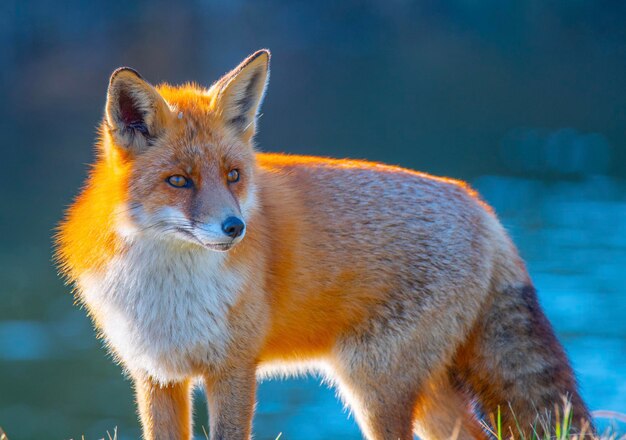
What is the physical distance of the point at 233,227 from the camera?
426 cm

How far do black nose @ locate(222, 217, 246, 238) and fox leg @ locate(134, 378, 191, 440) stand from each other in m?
0.98

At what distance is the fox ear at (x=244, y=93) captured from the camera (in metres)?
4.71

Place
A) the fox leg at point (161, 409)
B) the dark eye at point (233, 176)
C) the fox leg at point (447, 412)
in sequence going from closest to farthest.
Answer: the dark eye at point (233, 176) → the fox leg at point (161, 409) → the fox leg at point (447, 412)

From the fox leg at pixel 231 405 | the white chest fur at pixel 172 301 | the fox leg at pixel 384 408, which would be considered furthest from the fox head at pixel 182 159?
the fox leg at pixel 384 408

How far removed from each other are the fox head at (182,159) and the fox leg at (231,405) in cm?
69

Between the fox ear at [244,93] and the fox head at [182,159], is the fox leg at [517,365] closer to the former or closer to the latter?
the fox head at [182,159]

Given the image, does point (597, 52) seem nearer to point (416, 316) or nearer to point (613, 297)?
point (613, 297)

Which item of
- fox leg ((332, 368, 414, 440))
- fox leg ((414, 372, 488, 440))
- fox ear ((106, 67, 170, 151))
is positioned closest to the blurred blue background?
fox leg ((414, 372, 488, 440))

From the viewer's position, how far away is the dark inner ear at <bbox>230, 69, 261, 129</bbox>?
4.85 metres

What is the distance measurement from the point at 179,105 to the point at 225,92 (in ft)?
0.76

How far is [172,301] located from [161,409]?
22.8 inches

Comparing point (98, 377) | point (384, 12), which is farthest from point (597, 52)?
point (98, 377)

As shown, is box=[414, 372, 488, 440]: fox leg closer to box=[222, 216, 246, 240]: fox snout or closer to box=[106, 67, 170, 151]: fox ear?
box=[222, 216, 246, 240]: fox snout

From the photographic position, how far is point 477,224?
17.3 ft
